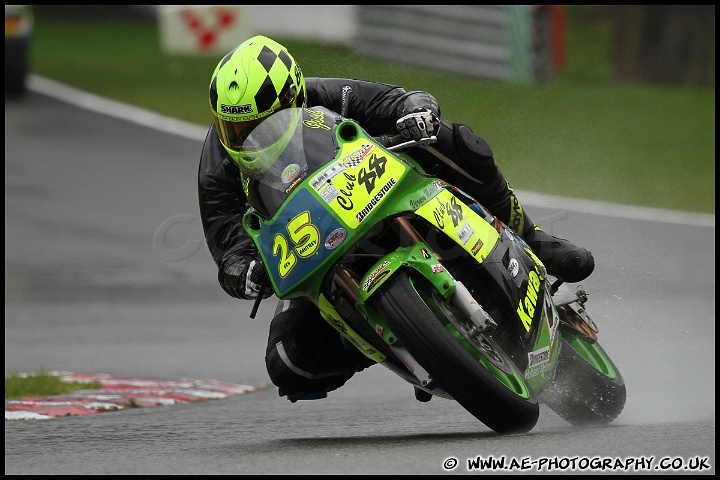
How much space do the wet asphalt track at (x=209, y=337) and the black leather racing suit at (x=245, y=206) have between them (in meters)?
0.28

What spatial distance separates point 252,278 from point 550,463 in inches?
56.9

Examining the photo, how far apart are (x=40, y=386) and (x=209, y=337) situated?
2.04 metres

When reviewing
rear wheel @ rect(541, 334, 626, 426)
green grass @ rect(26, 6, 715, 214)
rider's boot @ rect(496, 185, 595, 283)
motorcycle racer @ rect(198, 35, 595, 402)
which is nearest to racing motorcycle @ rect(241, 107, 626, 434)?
motorcycle racer @ rect(198, 35, 595, 402)

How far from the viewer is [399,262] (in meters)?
4.56

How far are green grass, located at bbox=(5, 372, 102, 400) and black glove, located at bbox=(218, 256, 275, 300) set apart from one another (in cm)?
258

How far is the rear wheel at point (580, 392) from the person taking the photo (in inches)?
221

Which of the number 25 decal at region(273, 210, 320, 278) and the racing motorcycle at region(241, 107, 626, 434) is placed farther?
the number 25 decal at region(273, 210, 320, 278)

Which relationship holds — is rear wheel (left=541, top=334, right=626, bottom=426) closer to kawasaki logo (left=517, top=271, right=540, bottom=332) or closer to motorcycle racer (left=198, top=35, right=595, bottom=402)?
motorcycle racer (left=198, top=35, right=595, bottom=402)

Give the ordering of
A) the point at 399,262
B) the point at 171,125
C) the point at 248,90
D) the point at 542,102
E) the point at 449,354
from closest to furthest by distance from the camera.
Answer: the point at 449,354, the point at 399,262, the point at 248,90, the point at 542,102, the point at 171,125

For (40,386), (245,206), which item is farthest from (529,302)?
(40,386)

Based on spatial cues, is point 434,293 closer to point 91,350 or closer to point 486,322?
point 486,322

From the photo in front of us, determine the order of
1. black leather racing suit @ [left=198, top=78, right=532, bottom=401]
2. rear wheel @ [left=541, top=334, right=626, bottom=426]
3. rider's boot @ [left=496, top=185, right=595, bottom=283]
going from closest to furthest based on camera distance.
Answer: black leather racing suit @ [left=198, top=78, right=532, bottom=401]
rear wheel @ [left=541, top=334, right=626, bottom=426]
rider's boot @ [left=496, top=185, right=595, bottom=283]

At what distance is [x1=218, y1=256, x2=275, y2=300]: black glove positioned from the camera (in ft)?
16.2

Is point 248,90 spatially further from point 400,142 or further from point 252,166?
point 400,142
